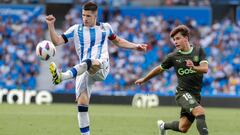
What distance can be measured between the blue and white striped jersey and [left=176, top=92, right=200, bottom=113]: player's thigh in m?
1.52

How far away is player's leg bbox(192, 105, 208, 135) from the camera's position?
32.5ft

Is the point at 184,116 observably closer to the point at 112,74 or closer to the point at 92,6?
the point at 92,6

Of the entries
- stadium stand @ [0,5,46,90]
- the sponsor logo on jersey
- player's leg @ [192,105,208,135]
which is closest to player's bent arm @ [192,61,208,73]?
the sponsor logo on jersey

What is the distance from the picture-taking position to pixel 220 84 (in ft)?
96.1

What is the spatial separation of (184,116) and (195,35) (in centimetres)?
2104

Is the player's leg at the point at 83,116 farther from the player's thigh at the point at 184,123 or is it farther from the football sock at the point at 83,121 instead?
the player's thigh at the point at 184,123

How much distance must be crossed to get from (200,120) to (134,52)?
21.3 metres

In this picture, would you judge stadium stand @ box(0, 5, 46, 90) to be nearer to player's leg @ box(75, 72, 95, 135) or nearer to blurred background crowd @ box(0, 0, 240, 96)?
blurred background crowd @ box(0, 0, 240, 96)

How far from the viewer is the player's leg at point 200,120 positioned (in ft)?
32.5

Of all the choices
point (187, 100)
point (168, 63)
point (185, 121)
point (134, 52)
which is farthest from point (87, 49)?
point (134, 52)

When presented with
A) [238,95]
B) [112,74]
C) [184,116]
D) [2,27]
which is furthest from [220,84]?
[184,116]

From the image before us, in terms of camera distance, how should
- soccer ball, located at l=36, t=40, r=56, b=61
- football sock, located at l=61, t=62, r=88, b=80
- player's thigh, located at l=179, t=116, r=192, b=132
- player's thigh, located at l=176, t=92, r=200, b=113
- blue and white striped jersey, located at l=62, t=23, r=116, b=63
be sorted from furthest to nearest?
blue and white striped jersey, located at l=62, t=23, r=116, b=63 → player's thigh, located at l=179, t=116, r=192, b=132 → soccer ball, located at l=36, t=40, r=56, b=61 → player's thigh, located at l=176, t=92, r=200, b=113 → football sock, located at l=61, t=62, r=88, b=80

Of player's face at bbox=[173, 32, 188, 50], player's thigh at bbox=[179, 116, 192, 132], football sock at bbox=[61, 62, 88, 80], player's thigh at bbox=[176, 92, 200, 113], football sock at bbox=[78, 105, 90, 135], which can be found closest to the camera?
football sock at bbox=[61, 62, 88, 80]

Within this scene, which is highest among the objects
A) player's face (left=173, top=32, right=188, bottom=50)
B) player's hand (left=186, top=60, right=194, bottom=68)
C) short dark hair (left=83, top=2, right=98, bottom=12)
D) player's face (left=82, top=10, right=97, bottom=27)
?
short dark hair (left=83, top=2, right=98, bottom=12)
